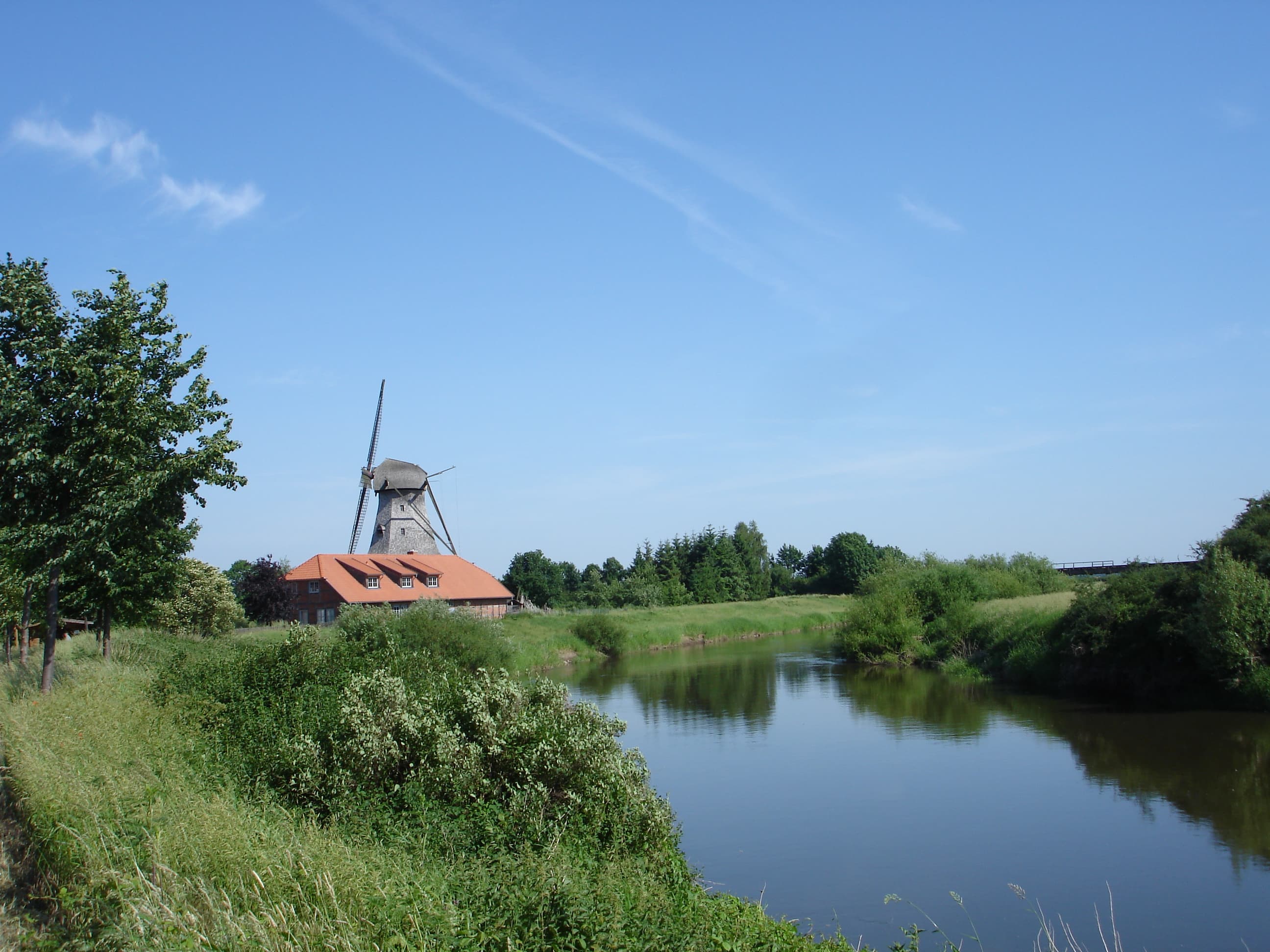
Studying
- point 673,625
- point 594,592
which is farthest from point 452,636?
point 594,592

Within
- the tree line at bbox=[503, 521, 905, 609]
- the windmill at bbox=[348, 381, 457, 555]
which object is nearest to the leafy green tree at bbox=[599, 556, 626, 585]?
the tree line at bbox=[503, 521, 905, 609]

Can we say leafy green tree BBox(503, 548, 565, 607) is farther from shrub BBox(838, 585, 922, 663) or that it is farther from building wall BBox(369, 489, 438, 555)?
shrub BBox(838, 585, 922, 663)

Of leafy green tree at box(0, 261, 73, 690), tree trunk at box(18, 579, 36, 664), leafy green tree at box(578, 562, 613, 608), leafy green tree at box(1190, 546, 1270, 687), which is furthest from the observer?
leafy green tree at box(578, 562, 613, 608)

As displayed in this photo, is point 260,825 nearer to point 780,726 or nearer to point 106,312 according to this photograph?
point 106,312

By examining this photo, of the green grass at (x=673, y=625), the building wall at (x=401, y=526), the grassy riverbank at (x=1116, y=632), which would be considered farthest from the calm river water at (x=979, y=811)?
the building wall at (x=401, y=526)

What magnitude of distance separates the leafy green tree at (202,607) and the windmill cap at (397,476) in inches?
1139

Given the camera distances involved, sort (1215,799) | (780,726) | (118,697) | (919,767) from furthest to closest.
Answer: (780,726)
(919,767)
(1215,799)
(118,697)

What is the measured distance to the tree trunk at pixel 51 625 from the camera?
548 inches

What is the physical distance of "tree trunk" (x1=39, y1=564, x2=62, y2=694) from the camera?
548 inches

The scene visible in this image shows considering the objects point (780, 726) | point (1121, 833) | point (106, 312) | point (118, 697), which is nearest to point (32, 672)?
point (118, 697)

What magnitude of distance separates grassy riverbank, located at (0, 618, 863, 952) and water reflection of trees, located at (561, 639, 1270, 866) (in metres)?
10.1

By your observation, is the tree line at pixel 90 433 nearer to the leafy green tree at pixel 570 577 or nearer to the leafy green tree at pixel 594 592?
the leafy green tree at pixel 594 592

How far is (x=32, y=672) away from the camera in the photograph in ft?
56.0

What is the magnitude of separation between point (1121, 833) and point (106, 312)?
17.6 m
